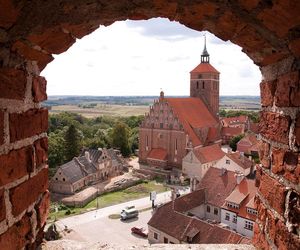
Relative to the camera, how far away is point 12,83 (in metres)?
2.06

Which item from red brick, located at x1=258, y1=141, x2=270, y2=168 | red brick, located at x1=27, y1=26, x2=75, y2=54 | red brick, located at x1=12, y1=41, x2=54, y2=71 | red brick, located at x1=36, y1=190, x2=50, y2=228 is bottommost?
red brick, located at x1=36, y1=190, x2=50, y2=228

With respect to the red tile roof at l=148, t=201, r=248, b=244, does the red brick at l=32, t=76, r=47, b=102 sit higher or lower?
higher

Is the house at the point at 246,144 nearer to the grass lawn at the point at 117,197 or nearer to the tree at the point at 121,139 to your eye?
the tree at the point at 121,139

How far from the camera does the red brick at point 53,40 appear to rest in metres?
2.08

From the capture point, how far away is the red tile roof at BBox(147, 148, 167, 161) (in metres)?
39.3

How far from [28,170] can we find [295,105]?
5.94 ft

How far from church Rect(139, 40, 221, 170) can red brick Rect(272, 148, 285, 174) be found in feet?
118

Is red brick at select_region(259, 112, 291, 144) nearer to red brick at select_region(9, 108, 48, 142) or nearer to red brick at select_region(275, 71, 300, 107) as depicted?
red brick at select_region(275, 71, 300, 107)

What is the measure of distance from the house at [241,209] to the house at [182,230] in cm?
266

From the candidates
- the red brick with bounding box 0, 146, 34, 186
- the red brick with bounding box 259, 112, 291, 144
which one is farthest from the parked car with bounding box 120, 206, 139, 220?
A: the red brick with bounding box 0, 146, 34, 186

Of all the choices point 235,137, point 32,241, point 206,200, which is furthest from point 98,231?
point 235,137

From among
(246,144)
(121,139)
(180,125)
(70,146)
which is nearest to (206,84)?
(246,144)

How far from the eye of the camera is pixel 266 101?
2.65 metres

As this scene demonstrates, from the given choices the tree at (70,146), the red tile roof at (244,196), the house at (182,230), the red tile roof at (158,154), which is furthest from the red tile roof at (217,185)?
the tree at (70,146)
